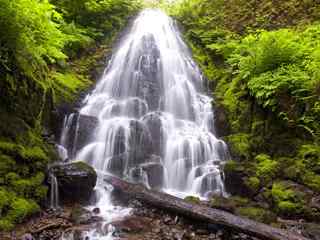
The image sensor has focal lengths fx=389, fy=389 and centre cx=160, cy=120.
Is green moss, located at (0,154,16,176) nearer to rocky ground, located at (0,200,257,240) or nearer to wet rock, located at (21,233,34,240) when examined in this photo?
rocky ground, located at (0,200,257,240)

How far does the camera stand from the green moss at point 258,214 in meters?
7.91

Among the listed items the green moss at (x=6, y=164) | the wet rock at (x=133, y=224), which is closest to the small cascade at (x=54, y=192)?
the green moss at (x=6, y=164)

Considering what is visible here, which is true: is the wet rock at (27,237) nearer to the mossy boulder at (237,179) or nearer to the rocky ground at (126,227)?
the rocky ground at (126,227)

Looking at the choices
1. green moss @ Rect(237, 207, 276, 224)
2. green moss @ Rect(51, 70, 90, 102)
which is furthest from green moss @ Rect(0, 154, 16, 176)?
green moss @ Rect(237, 207, 276, 224)

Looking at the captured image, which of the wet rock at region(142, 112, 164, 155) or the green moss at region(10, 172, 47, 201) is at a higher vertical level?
the wet rock at region(142, 112, 164, 155)

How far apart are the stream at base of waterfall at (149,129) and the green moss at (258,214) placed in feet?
5.41

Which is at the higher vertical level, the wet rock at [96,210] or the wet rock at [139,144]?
the wet rock at [139,144]

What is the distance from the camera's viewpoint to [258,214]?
8.05 meters

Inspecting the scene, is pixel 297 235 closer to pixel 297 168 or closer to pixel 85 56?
pixel 297 168

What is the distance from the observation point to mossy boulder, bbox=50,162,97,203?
27.8 feet

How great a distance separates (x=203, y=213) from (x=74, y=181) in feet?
9.52

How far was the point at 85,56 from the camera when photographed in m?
15.7

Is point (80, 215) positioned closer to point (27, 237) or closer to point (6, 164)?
point (27, 237)

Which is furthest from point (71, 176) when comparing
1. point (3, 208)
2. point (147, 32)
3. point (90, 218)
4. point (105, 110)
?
point (147, 32)
